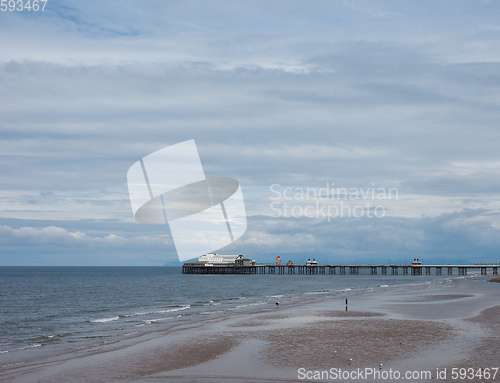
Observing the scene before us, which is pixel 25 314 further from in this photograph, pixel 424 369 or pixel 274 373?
pixel 424 369

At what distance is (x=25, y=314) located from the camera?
163ft

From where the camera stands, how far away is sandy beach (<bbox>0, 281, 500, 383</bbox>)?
21141mm

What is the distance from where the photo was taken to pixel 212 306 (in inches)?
2174

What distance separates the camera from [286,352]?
988 inches

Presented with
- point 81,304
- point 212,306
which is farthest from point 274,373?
point 81,304

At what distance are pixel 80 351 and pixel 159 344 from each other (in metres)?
4.44

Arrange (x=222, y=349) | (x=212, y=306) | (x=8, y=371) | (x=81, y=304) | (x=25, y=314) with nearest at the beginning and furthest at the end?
(x=8, y=371) < (x=222, y=349) < (x=25, y=314) < (x=212, y=306) < (x=81, y=304)

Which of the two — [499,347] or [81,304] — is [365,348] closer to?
[499,347]

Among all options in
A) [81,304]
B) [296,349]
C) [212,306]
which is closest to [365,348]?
[296,349]

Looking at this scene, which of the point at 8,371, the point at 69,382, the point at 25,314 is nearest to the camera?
the point at 69,382

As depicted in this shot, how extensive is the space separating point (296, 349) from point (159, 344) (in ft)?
27.3

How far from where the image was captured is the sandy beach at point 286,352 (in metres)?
21.1

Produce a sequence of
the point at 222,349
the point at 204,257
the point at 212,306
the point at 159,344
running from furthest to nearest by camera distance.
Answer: the point at 204,257, the point at 212,306, the point at 159,344, the point at 222,349

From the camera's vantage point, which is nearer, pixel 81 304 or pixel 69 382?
pixel 69 382
